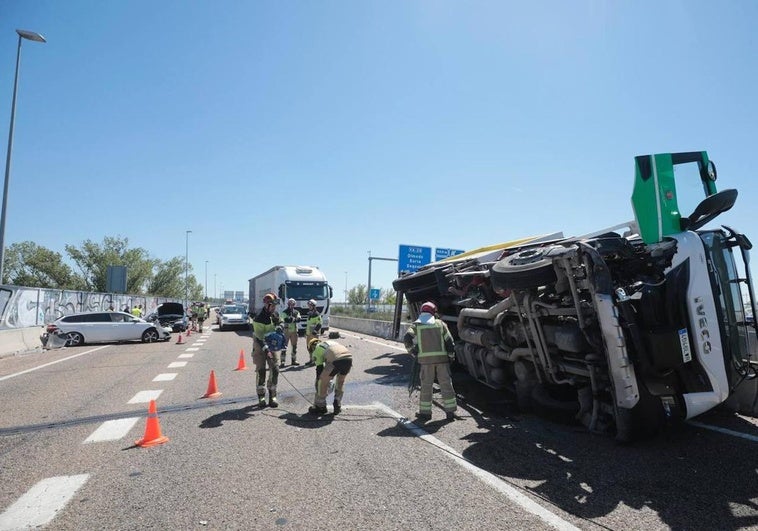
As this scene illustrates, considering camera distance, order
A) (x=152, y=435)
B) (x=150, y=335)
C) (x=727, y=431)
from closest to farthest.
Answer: (x=152, y=435)
(x=727, y=431)
(x=150, y=335)

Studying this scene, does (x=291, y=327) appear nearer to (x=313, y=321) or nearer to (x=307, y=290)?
(x=313, y=321)

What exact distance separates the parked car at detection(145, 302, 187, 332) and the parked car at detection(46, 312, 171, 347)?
4.90 metres

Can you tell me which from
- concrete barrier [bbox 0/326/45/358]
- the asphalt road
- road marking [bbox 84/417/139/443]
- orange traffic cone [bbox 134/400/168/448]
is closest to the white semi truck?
concrete barrier [bbox 0/326/45/358]

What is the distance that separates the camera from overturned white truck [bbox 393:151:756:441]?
4348 millimetres

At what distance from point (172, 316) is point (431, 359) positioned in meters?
21.8

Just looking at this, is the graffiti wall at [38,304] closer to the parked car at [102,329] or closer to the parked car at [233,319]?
the parked car at [102,329]

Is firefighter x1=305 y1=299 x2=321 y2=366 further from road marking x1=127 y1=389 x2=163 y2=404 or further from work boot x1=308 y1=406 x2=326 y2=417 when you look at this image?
work boot x1=308 y1=406 x2=326 y2=417

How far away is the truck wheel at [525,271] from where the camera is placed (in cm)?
521

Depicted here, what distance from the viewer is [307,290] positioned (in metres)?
21.8

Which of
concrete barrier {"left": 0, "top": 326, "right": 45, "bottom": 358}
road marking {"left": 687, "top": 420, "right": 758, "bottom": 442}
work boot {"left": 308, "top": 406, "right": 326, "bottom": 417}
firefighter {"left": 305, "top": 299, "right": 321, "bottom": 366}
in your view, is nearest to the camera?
road marking {"left": 687, "top": 420, "right": 758, "bottom": 442}

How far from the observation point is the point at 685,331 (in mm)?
4297

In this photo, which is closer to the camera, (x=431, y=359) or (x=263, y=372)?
(x=431, y=359)

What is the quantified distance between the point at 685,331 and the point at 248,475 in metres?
4.28

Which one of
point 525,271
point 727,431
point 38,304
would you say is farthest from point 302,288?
point 727,431
